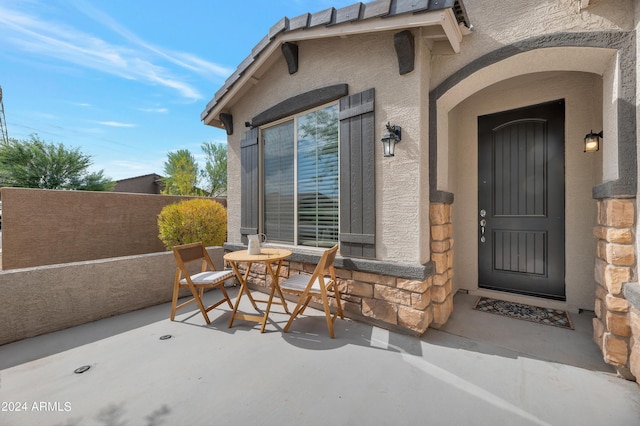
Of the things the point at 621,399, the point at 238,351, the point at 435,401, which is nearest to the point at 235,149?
the point at 238,351

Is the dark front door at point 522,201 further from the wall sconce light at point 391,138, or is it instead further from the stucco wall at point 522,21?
the wall sconce light at point 391,138

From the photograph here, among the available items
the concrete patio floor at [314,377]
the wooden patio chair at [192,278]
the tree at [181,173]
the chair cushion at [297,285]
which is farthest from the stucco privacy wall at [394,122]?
the tree at [181,173]

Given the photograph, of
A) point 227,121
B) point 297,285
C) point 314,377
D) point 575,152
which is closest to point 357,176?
point 297,285

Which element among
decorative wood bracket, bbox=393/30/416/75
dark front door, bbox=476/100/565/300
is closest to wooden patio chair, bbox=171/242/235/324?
decorative wood bracket, bbox=393/30/416/75

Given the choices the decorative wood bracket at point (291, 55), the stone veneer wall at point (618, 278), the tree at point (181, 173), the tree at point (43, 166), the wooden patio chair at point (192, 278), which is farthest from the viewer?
the tree at point (181, 173)

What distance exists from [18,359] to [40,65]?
431 inches

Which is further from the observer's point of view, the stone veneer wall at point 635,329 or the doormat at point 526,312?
the doormat at point 526,312

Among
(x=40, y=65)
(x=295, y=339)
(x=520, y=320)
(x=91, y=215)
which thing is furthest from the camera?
(x=40, y=65)

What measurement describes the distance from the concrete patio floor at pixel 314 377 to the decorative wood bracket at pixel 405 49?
2813 mm

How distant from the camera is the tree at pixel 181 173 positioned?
41.8 feet

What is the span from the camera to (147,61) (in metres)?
7.04

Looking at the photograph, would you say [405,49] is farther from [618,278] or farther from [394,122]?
[618,278]

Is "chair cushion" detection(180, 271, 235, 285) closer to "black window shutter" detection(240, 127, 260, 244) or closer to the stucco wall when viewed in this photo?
"black window shutter" detection(240, 127, 260, 244)

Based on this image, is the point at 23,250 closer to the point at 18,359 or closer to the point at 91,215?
the point at 91,215
